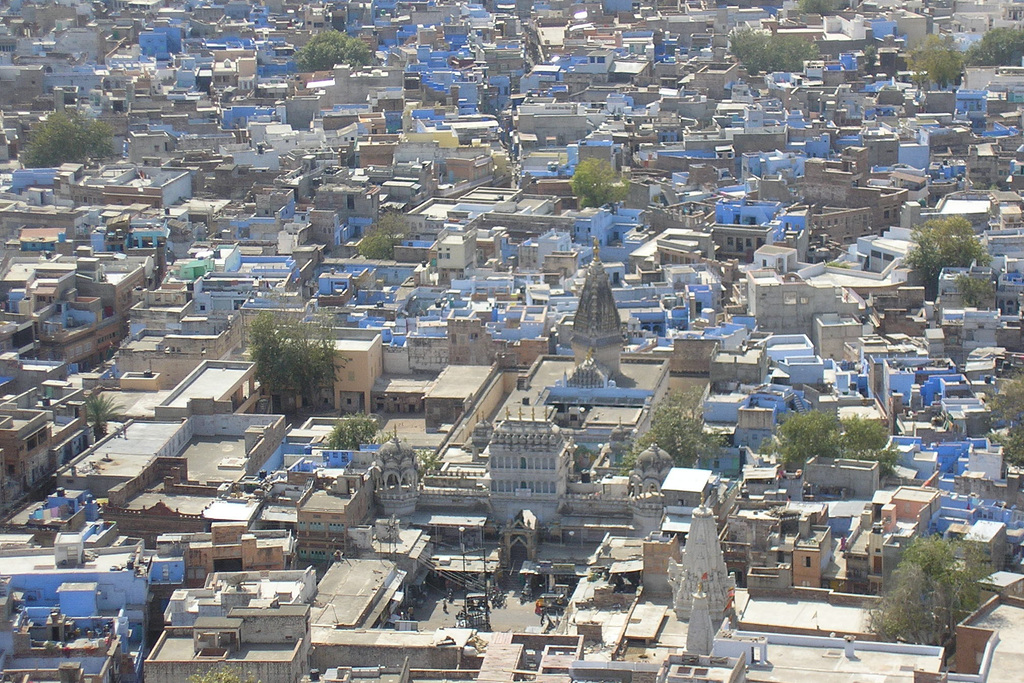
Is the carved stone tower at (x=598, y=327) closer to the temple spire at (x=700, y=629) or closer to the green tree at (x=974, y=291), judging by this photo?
the green tree at (x=974, y=291)

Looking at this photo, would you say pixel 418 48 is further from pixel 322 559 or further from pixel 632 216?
pixel 322 559

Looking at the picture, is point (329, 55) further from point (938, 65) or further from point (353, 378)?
point (353, 378)

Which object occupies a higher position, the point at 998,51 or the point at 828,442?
the point at 828,442

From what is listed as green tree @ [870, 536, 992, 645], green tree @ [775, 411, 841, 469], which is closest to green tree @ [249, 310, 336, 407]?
green tree @ [775, 411, 841, 469]

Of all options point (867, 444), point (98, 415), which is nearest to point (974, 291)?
point (867, 444)

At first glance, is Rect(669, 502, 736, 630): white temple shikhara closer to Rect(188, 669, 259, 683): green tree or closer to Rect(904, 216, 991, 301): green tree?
Rect(188, 669, 259, 683): green tree

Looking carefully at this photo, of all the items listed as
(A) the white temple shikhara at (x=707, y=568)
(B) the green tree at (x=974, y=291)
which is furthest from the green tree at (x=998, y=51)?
(A) the white temple shikhara at (x=707, y=568)
